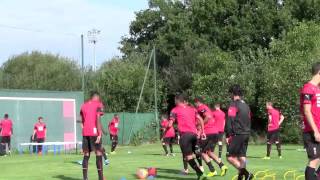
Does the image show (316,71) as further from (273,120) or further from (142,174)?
(273,120)

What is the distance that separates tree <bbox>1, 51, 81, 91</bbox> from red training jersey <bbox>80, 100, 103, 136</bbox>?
93.0ft

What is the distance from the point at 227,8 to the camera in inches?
2154

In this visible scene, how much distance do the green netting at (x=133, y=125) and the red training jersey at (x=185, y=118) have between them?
78.4 feet

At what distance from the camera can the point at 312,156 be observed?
9.24 metres

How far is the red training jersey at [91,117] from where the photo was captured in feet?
44.2

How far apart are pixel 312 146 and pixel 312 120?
0.49 m

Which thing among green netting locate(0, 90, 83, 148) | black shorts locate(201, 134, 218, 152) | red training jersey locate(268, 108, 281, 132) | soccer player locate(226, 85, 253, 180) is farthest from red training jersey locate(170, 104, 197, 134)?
green netting locate(0, 90, 83, 148)

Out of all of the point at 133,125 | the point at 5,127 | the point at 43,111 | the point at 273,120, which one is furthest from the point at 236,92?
the point at 133,125

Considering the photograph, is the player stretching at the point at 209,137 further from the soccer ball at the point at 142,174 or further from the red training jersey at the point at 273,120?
the red training jersey at the point at 273,120

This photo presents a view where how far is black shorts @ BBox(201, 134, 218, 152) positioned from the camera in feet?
50.9

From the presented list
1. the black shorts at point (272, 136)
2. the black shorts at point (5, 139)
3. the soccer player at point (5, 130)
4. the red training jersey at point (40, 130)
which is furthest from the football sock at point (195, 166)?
the red training jersey at point (40, 130)

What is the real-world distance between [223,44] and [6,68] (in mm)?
26887

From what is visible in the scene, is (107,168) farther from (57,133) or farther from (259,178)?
(57,133)

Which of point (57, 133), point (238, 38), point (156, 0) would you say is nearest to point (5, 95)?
point (57, 133)
